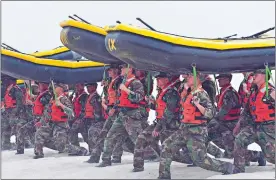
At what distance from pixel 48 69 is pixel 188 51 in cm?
362

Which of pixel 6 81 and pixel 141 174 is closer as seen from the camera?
pixel 141 174

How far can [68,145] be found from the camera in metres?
10.1

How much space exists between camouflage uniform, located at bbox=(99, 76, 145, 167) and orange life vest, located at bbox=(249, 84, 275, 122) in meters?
1.73

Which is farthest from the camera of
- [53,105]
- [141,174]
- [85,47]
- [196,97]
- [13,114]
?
[13,114]

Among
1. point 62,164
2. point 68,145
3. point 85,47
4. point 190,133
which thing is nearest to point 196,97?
point 190,133

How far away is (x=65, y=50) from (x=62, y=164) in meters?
3.13

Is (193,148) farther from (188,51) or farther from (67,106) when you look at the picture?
(67,106)

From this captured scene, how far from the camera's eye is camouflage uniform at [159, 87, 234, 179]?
681cm

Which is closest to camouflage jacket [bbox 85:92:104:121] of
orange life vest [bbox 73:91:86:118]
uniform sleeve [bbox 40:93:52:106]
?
orange life vest [bbox 73:91:86:118]

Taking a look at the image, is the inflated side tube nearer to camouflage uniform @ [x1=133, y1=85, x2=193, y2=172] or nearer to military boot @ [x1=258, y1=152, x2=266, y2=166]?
camouflage uniform @ [x1=133, y1=85, x2=193, y2=172]

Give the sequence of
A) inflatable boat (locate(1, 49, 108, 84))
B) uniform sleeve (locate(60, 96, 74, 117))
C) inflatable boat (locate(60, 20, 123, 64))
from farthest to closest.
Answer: inflatable boat (locate(1, 49, 108, 84)) → uniform sleeve (locate(60, 96, 74, 117)) → inflatable boat (locate(60, 20, 123, 64))

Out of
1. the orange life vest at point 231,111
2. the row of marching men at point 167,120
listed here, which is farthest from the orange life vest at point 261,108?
the orange life vest at point 231,111

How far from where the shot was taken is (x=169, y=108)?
759 centimetres

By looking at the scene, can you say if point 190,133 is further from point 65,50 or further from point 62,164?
point 65,50
